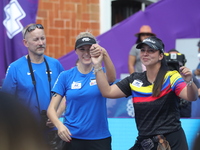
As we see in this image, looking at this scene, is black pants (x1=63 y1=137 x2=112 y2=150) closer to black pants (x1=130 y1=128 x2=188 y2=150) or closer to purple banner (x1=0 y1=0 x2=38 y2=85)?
black pants (x1=130 y1=128 x2=188 y2=150)

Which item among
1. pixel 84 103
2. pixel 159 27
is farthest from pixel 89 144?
pixel 159 27

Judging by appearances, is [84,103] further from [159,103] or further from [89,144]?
[159,103]

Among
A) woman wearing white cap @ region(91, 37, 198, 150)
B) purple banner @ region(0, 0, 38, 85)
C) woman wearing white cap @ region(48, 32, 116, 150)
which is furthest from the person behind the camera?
purple banner @ region(0, 0, 38, 85)

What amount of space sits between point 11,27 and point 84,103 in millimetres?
2701

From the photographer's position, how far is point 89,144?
4168 millimetres

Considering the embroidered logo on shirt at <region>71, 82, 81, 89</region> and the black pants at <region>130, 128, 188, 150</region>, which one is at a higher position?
the embroidered logo on shirt at <region>71, 82, 81, 89</region>

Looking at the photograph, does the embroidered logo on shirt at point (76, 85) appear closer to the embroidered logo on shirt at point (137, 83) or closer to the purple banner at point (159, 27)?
the embroidered logo on shirt at point (137, 83)

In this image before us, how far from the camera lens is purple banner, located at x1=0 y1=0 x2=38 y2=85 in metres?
6.42

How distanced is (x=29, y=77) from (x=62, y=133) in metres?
0.87

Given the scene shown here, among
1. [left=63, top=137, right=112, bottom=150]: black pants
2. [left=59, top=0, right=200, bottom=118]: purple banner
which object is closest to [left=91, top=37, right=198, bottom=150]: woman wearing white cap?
[left=63, top=137, right=112, bottom=150]: black pants

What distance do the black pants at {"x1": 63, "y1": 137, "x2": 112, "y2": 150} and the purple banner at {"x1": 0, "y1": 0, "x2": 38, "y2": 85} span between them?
2.55m

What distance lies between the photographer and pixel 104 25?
10820 mm

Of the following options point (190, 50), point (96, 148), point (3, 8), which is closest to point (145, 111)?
point (96, 148)

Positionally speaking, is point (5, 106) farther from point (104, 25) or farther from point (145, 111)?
point (104, 25)
